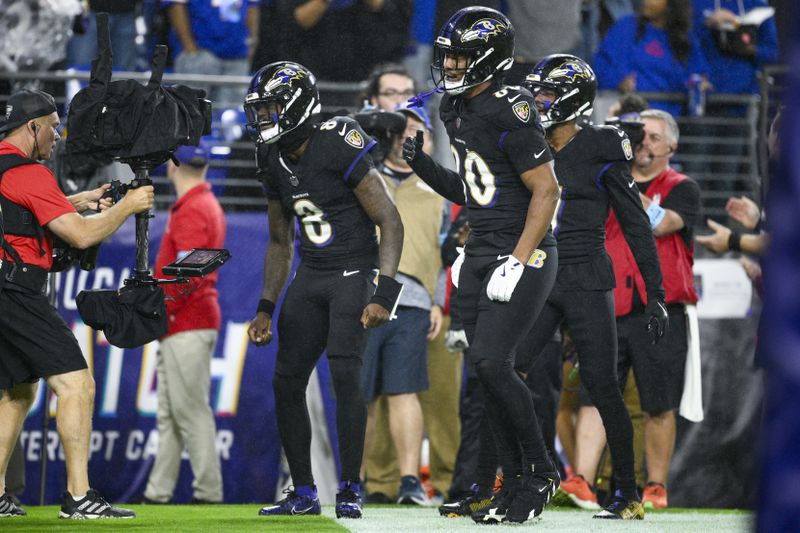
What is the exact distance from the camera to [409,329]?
7004 mm

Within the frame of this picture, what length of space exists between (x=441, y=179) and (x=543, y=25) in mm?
3861

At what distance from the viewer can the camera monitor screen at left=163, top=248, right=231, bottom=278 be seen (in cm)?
498

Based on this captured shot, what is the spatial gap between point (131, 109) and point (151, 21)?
12.4ft

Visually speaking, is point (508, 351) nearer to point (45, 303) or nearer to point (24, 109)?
point (45, 303)

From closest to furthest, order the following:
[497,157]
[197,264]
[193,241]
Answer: [497,157], [197,264], [193,241]

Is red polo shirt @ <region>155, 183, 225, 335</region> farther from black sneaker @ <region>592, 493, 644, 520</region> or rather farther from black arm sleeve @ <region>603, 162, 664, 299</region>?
black sneaker @ <region>592, 493, 644, 520</region>

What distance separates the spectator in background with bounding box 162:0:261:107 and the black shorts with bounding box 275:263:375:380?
359 cm

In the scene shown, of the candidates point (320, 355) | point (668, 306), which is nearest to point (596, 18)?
point (668, 306)

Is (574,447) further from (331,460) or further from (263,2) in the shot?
(263,2)

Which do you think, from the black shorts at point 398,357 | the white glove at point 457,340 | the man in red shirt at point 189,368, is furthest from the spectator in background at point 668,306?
the man in red shirt at point 189,368

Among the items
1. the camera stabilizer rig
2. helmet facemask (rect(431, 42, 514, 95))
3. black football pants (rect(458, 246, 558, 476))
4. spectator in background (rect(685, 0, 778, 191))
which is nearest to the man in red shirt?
the camera stabilizer rig

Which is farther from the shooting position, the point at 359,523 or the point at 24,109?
the point at 24,109

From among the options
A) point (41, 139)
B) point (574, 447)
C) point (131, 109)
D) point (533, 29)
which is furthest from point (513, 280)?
point (533, 29)

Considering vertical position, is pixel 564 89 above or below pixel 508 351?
above
